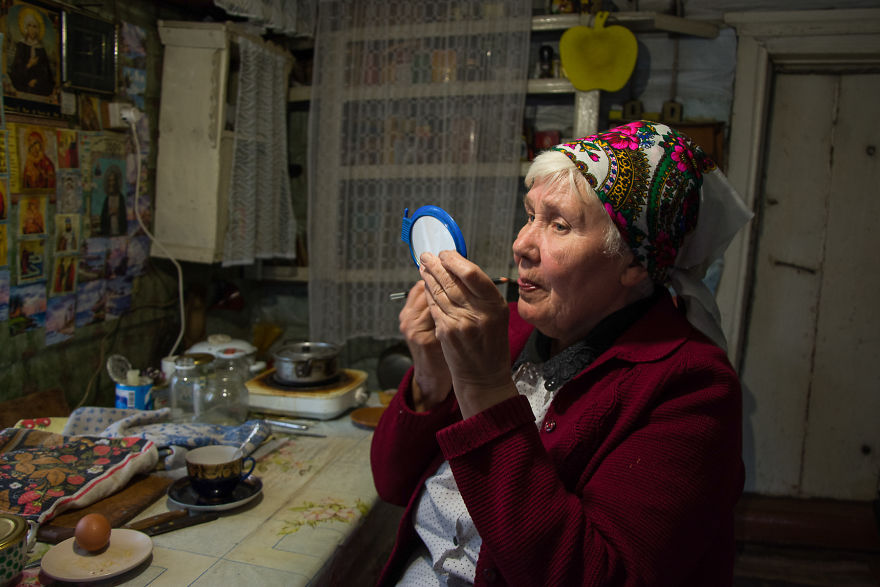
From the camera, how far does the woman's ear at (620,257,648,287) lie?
1.23 meters

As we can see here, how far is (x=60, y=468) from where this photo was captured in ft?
4.72

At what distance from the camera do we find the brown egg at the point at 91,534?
3.92 feet

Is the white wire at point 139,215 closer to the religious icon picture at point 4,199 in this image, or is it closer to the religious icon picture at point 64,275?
the religious icon picture at point 64,275

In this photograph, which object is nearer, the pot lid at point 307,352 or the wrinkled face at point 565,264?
the wrinkled face at point 565,264

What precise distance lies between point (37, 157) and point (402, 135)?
1338 mm

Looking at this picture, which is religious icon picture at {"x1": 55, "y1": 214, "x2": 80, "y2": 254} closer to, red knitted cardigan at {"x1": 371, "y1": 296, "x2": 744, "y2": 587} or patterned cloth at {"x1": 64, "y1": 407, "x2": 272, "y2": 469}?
patterned cloth at {"x1": 64, "y1": 407, "x2": 272, "y2": 469}

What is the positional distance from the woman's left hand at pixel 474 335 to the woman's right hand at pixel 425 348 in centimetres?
32

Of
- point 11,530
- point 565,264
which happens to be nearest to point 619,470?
point 565,264

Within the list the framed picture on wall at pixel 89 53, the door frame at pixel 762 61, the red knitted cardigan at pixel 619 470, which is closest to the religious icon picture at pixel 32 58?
the framed picture on wall at pixel 89 53

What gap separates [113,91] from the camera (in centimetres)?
214

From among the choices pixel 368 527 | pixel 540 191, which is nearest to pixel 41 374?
pixel 368 527

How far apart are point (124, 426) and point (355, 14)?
184cm

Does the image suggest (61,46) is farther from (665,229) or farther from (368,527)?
(665,229)

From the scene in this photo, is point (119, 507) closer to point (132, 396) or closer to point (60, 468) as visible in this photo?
point (60, 468)
